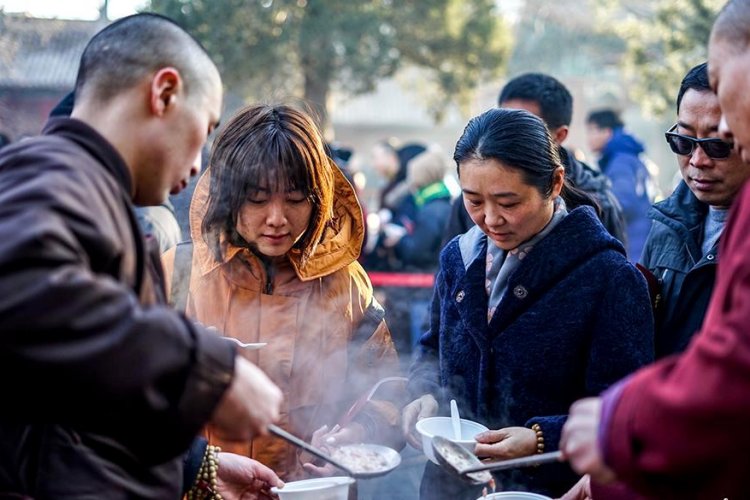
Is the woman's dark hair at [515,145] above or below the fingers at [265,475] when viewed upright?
above

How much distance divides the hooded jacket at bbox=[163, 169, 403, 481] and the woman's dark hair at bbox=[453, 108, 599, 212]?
551 mm

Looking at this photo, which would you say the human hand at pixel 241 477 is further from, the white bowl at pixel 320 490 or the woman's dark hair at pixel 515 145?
the woman's dark hair at pixel 515 145


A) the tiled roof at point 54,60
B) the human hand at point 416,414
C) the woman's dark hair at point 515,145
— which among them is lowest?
the tiled roof at point 54,60

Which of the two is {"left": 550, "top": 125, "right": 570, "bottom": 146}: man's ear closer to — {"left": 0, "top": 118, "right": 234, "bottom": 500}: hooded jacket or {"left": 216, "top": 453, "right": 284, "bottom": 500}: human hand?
{"left": 216, "top": 453, "right": 284, "bottom": 500}: human hand

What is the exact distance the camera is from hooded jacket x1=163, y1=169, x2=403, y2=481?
278cm

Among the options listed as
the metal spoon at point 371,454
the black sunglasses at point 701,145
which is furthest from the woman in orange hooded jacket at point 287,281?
the black sunglasses at point 701,145

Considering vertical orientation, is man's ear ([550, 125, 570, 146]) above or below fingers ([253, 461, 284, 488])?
above

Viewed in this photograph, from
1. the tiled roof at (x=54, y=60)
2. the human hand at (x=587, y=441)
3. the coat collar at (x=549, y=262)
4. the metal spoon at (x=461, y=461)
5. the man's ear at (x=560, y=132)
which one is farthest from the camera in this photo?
the tiled roof at (x=54, y=60)

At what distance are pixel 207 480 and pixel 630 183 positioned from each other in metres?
4.91

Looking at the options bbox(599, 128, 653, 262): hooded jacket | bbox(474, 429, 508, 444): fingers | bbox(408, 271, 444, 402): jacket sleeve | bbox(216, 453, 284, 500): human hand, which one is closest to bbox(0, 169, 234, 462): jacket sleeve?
bbox(216, 453, 284, 500): human hand

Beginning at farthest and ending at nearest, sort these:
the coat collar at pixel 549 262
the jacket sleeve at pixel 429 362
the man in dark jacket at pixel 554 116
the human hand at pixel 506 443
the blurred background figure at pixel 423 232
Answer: the blurred background figure at pixel 423 232, the man in dark jacket at pixel 554 116, the jacket sleeve at pixel 429 362, the coat collar at pixel 549 262, the human hand at pixel 506 443

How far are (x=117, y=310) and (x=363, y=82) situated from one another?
52.6 ft

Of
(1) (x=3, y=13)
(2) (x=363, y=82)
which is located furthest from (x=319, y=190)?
(2) (x=363, y=82)

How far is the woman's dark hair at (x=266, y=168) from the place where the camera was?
9.22 feet
